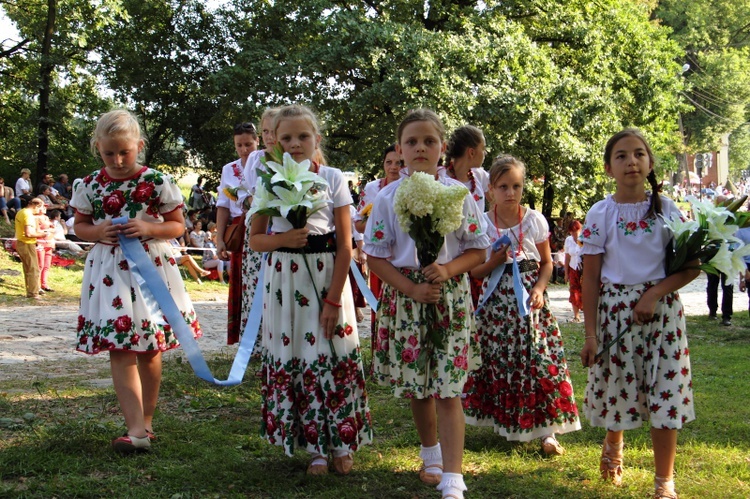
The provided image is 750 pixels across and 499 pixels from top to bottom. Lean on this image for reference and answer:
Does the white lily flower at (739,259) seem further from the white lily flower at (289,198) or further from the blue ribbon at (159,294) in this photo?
the blue ribbon at (159,294)

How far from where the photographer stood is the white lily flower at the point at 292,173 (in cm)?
420

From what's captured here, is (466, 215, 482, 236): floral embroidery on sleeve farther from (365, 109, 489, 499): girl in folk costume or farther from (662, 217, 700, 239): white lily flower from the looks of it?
(662, 217, 700, 239): white lily flower

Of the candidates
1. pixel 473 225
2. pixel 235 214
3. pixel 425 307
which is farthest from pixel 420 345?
pixel 235 214

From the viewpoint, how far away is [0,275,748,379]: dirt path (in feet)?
25.3

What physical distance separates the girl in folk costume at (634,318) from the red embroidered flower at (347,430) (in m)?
1.36

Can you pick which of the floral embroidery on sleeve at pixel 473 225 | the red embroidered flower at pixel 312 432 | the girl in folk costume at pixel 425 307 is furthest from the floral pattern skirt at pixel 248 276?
the floral embroidery on sleeve at pixel 473 225

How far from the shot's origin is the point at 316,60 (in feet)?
63.8

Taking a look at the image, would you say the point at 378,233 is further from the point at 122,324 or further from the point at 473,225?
the point at 122,324

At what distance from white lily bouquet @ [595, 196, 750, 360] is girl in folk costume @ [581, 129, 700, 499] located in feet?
0.16

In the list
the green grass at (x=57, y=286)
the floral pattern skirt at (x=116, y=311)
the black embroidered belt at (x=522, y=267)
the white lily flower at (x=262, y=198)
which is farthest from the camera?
the green grass at (x=57, y=286)

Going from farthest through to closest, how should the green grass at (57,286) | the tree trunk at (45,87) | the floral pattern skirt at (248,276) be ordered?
the tree trunk at (45,87) → the green grass at (57,286) → the floral pattern skirt at (248,276)

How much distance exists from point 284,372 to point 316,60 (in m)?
16.1

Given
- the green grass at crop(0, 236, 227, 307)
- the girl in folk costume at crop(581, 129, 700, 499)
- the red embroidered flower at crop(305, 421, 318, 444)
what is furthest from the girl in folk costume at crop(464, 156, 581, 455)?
the green grass at crop(0, 236, 227, 307)


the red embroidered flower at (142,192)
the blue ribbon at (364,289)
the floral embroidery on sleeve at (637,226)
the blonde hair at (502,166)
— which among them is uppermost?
the blonde hair at (502,166)
